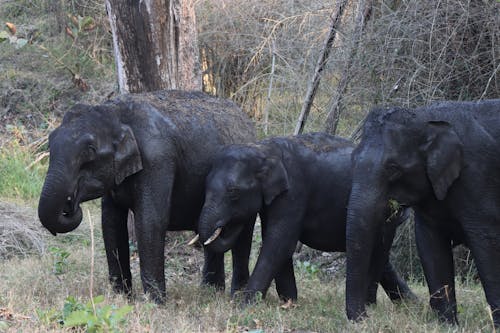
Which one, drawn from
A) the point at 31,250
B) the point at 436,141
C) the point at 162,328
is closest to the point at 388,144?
the point at 436,141

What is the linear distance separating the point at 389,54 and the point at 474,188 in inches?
132

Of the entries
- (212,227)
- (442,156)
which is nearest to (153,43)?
(212,227)

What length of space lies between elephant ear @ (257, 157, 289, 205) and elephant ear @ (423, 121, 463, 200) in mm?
1569

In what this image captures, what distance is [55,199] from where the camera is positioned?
7512mm

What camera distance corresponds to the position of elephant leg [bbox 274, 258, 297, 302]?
8609 mm

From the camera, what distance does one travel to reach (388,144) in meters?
7.21

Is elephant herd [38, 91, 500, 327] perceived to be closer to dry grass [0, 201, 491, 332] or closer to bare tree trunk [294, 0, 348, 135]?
dry grass [0, 201, 491, 332]

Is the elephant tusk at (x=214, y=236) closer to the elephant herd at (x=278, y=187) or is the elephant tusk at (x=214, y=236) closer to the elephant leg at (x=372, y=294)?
the elephant herd at (x=278, y=187)

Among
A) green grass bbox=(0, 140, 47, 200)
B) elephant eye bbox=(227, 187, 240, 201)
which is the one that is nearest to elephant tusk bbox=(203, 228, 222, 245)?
elephant eye bbox=(227, 187, 240, 201)

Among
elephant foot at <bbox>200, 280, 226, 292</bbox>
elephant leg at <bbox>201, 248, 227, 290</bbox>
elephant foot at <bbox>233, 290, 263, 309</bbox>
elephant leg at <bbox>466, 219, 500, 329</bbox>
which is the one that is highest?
elephant leg at <bbox>466, 219, 500, 329</bbox>

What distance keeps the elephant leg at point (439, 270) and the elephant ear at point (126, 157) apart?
2.47 m

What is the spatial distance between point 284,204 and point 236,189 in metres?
0.51

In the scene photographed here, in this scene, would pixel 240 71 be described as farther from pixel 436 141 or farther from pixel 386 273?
pixel 436 141

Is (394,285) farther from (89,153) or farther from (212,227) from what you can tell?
(89,153)
